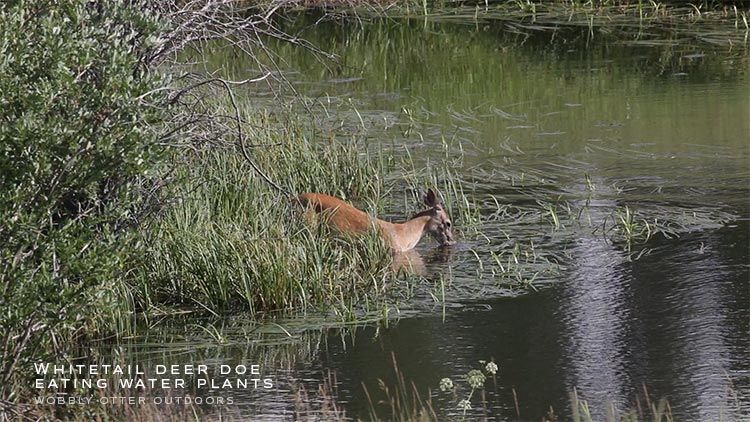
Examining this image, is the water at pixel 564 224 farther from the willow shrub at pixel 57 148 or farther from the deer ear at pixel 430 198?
the willow shrub at pixel 57 148

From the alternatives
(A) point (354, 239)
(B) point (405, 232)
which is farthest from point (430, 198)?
(A) point (354, 239)

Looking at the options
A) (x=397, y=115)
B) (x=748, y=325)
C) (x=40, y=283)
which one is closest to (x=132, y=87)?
(x=40, y=283)

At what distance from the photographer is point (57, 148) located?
607cm

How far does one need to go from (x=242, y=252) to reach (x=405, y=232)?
1836 mm

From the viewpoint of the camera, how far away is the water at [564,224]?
7.55 metres

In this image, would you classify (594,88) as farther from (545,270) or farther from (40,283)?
(40,283)

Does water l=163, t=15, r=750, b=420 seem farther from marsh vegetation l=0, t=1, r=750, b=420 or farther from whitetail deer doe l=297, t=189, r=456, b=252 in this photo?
whitetail deer doe l=297, t=189, r=456, b=252

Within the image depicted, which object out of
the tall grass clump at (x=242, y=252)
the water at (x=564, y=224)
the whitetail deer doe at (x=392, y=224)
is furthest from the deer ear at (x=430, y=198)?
the tall grass clump at (x=242, y=252)

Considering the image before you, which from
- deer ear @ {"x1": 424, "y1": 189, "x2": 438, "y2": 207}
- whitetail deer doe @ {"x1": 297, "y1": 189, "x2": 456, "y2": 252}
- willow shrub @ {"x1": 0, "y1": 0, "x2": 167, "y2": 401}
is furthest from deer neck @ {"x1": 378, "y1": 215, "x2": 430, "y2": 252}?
willow shrub @ {"x1": 0, "y1": 0, "x2": 167, "y2": 401}

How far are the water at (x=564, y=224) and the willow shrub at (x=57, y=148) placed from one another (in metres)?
1.33

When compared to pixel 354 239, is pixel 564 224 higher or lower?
lower

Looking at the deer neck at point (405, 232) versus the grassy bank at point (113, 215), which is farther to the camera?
the deer neck at point (405, 232)

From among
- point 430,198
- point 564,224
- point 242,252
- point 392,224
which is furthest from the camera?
point 564,224

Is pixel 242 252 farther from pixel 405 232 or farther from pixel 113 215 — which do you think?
pixel 113 215
